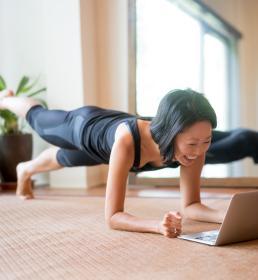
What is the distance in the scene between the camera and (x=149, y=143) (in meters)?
1.50

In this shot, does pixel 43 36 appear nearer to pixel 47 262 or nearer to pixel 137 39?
pixel 137 39

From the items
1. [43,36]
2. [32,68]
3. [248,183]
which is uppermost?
[43,36]

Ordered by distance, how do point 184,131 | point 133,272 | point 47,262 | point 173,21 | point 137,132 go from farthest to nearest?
point 173,21
point 137,132
point 184,131
point 47,262
point 133,272

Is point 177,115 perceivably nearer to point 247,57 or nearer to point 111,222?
point 111,222

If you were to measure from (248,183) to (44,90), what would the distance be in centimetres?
140

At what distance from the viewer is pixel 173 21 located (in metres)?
2.94

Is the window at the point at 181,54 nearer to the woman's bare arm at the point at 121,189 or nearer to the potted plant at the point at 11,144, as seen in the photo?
the potted plant at the point at 11,144

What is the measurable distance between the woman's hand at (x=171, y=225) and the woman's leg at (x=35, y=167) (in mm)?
929

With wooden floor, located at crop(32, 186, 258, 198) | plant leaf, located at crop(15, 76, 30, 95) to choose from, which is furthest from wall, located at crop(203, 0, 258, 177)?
plant leaf, located at crop(15, 76, 30, 95)

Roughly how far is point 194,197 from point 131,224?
33 centimetres

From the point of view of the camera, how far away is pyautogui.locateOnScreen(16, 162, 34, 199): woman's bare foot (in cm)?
230

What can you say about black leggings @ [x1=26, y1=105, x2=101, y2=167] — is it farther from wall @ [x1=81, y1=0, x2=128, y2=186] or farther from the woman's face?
wall @ [x1=81, y1=0, x2=128, y2=186]

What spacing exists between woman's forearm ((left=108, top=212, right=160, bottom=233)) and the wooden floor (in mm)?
962

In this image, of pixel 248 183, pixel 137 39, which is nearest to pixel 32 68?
pixel 137 39
